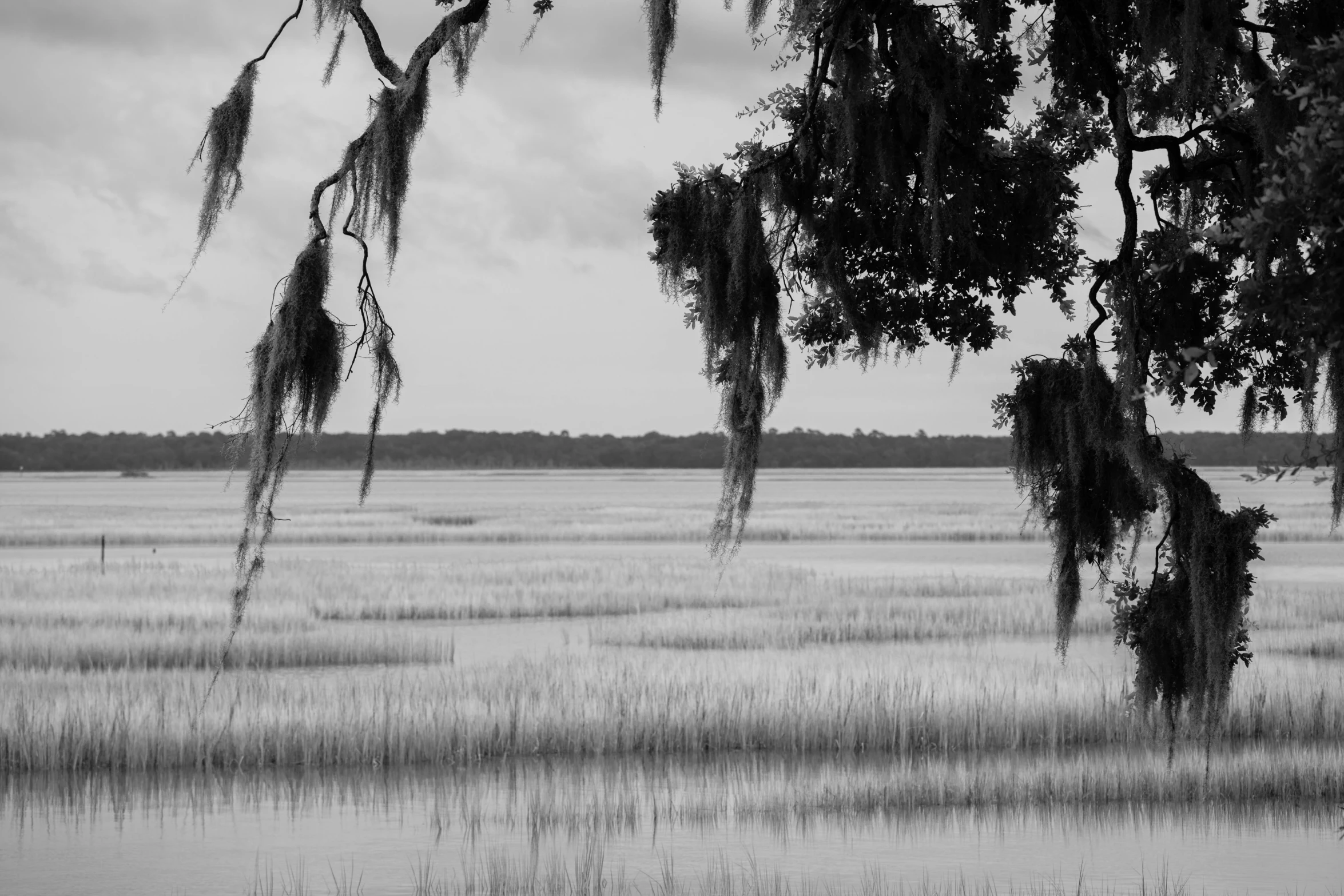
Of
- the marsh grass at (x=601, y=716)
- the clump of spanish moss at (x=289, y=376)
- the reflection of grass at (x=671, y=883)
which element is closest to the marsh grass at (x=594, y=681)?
the marsh grass at (x=601, y=716)

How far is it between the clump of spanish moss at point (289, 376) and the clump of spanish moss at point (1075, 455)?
3.37 meters

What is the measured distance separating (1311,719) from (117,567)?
2860 centimetres

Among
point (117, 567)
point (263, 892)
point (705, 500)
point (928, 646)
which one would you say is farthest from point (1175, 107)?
point (705, 500)

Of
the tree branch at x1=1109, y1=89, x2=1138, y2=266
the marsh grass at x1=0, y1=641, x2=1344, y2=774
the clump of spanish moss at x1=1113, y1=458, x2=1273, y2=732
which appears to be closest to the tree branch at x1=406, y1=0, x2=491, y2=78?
the tree branch at x1=1109, y1=89, x2=1138, y2=266

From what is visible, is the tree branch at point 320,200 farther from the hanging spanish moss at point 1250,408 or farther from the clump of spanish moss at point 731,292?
the hanging spanish moss at point 1250,408

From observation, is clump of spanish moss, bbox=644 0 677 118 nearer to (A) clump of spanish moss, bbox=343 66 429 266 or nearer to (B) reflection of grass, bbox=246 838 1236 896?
(A) clump of spanish moss, bbox=343 66 429 266

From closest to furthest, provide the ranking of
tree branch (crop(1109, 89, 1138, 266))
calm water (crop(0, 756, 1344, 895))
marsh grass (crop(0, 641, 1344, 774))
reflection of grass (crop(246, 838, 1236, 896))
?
tree branch (crop(1109, 89, 1138, 266))
reflection of grass (crop(246, 838, 1236, 896))
calm water (crop(0, 756, 1344, 895))
marsh grass (crop(0, 641, 1344, 774))

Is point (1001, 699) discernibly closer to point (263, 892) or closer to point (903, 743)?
point (903, 743)

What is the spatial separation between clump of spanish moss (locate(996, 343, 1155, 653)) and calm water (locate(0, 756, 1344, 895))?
319 centimetres

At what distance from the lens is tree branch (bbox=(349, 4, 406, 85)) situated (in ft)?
24.3

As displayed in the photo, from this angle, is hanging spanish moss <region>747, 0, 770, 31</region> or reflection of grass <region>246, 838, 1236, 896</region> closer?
hanging spanish moss <region>747, 0, 770, 31</region>

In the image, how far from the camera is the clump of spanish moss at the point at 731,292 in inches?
284

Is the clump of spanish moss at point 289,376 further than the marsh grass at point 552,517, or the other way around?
the marsh grass at point 552,517

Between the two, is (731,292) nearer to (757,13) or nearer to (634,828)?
(757,13)
